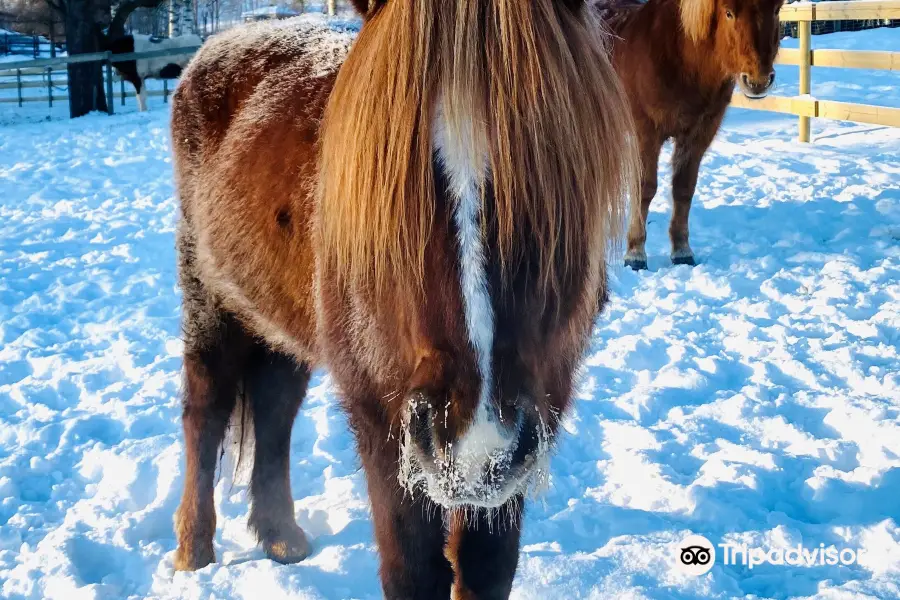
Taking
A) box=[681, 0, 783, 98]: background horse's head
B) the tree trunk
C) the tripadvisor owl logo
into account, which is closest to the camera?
the tripadvisor owl logo

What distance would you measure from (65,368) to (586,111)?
12.0ft

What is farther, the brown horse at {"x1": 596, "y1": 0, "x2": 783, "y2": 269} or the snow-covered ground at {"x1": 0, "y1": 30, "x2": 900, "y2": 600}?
the brown horse at {"x1": 596, "y1": 0, "x2": 783, "y2": 269}

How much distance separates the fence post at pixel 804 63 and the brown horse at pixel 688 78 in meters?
3.80

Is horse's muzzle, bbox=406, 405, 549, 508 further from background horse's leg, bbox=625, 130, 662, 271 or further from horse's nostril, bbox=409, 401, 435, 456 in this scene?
background horse's leg, bbox=625, 130, 662, 271

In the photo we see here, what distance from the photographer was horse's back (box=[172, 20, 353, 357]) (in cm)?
208

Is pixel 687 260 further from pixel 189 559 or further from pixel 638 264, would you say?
pixel 189 559

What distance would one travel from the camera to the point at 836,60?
8766 mm

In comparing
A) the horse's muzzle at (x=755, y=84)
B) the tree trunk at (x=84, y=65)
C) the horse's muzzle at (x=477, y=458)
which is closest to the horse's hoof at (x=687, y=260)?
the horse's muzzle at (x=755, y=84)

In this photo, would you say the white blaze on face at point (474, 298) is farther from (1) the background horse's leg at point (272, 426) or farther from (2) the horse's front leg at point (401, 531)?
(1) the background horse's leg at point (272, 426)

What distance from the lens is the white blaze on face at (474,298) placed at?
1363mm

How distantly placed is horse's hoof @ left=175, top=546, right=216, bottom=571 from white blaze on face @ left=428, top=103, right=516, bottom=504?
1621 millimetres

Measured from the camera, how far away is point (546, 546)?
261 centimetres

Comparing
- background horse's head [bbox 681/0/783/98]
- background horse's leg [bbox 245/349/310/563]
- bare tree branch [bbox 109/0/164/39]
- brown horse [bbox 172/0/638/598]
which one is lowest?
background horse's leg [bbox 245/349/310/563]

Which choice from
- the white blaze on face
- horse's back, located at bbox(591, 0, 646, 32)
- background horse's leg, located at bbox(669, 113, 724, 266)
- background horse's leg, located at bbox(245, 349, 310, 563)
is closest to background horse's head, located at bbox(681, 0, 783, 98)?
background horse's leg, located at bbox(669, 113, 724, 266)
